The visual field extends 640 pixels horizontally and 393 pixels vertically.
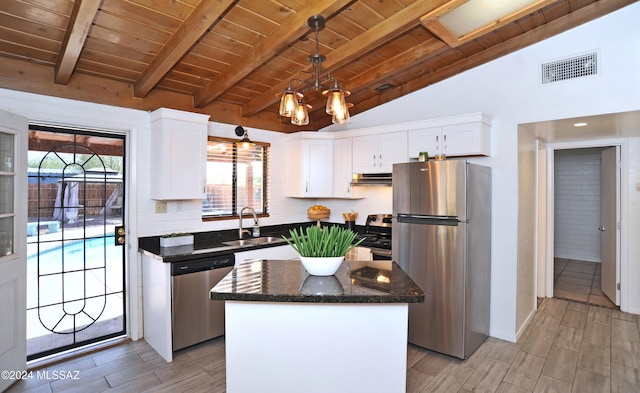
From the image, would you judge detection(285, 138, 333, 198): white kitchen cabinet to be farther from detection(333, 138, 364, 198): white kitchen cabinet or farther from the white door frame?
the white door frame

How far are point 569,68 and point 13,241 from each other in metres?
4.86

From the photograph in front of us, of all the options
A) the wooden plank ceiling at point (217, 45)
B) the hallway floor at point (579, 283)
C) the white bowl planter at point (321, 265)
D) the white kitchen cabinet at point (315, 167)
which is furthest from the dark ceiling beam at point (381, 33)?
the hallway floor at point (579, 283)

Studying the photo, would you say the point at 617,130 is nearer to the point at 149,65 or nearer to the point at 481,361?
the point at 481,361

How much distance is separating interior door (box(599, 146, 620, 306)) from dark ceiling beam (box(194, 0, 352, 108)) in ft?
13.6

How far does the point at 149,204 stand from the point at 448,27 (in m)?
3.18

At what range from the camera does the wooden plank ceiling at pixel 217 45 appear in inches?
94.6

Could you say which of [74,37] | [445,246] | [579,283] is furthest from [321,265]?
[579,283]

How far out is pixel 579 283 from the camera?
538 cm

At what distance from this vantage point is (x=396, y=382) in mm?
1776

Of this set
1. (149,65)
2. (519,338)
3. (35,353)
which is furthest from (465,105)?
(35,353)

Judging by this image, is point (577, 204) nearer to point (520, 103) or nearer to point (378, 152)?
point (520, 103)

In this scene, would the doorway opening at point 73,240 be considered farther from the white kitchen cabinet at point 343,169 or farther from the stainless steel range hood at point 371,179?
the stainless steel range hood at point 371,179

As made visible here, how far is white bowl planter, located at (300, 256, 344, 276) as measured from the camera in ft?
6.36

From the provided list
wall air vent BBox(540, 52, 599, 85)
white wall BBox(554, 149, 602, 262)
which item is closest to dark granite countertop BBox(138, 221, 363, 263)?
wall air vent BBox(540, 52, 599, 85)
